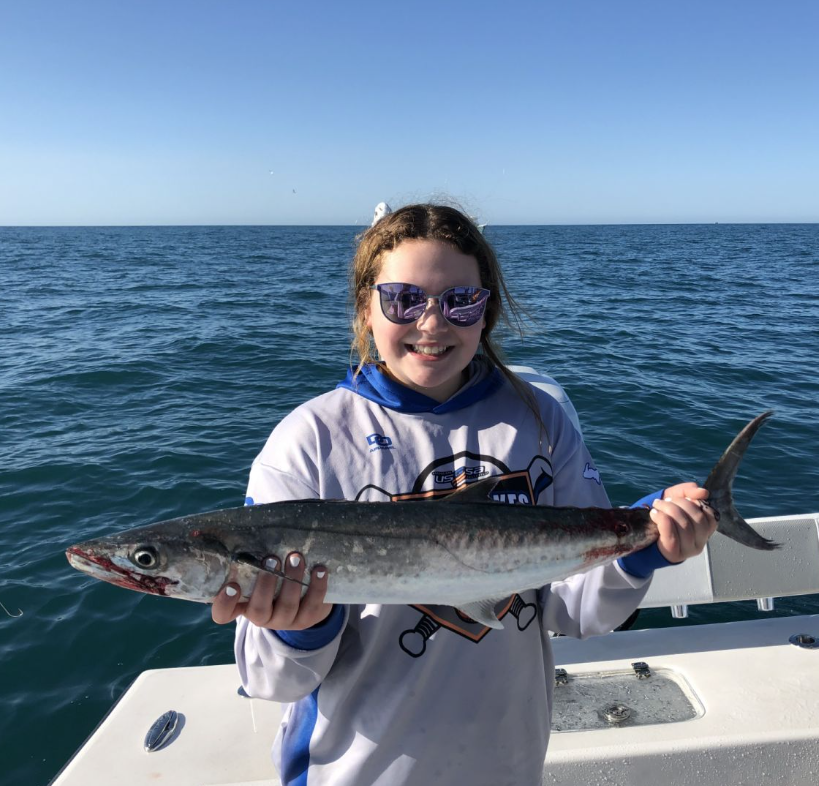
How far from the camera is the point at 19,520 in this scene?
920 centimetres

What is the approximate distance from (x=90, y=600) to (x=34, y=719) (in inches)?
70.5

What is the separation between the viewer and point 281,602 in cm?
234

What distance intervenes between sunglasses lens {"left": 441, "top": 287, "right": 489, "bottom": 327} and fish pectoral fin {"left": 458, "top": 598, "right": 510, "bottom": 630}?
115cm

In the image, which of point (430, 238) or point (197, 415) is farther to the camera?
point (197, 415)

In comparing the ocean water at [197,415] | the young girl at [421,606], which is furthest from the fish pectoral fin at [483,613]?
the ocean water at [197,415]

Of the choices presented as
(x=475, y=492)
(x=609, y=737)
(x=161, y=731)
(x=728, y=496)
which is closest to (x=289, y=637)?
(x=475, y=492)

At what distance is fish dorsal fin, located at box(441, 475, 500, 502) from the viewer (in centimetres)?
256

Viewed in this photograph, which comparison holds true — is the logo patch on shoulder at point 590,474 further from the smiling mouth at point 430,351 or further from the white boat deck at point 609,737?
the white boat deck at point 609,737

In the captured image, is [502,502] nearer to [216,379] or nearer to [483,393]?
[483,393]

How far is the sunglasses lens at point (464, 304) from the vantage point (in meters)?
2.81

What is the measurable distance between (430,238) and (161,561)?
174cm

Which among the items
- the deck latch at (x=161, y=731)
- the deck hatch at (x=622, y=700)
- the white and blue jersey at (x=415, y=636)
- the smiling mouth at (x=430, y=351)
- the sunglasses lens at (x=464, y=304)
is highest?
the sunglasses lens at (x=464, y=304)

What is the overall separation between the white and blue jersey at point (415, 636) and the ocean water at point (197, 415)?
3.87ft

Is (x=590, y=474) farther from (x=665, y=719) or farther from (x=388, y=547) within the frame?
(x=665, y=719)
